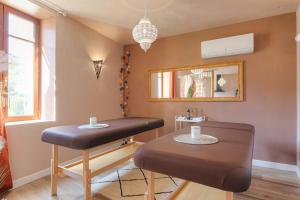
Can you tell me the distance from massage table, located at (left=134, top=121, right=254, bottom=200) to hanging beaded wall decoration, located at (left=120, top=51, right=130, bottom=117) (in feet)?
8.52

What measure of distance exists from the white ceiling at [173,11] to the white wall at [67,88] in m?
0.31

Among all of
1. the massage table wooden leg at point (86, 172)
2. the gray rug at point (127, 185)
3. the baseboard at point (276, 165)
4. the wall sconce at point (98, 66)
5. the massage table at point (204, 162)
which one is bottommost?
the gray rug at point (127, 185)

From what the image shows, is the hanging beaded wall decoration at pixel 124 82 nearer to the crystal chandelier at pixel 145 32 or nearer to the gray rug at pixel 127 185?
the gray rug at pixel 127 185

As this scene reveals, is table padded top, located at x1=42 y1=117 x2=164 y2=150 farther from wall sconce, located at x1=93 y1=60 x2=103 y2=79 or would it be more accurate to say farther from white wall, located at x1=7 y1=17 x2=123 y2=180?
wall sconce, located at x1=93 y1=60 x2=103 y2=79

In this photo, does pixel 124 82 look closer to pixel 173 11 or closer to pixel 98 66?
pixel 98 66

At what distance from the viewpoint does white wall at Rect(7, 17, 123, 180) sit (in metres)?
2.15

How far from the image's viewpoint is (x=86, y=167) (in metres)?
1.65

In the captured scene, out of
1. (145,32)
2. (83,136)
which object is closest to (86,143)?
(83,136)

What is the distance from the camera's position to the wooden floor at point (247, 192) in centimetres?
181

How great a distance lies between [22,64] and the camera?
235 centimetres

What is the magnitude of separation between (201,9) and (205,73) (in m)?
1.06

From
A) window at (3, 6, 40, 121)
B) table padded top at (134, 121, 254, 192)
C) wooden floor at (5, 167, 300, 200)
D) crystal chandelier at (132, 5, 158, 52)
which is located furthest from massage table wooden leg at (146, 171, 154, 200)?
window at (3, 6, 40, 121)

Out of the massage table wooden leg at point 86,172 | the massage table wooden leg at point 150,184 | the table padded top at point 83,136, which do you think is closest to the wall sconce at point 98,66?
the table padded top at point 83,136

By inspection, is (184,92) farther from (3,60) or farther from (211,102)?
(3,60)
